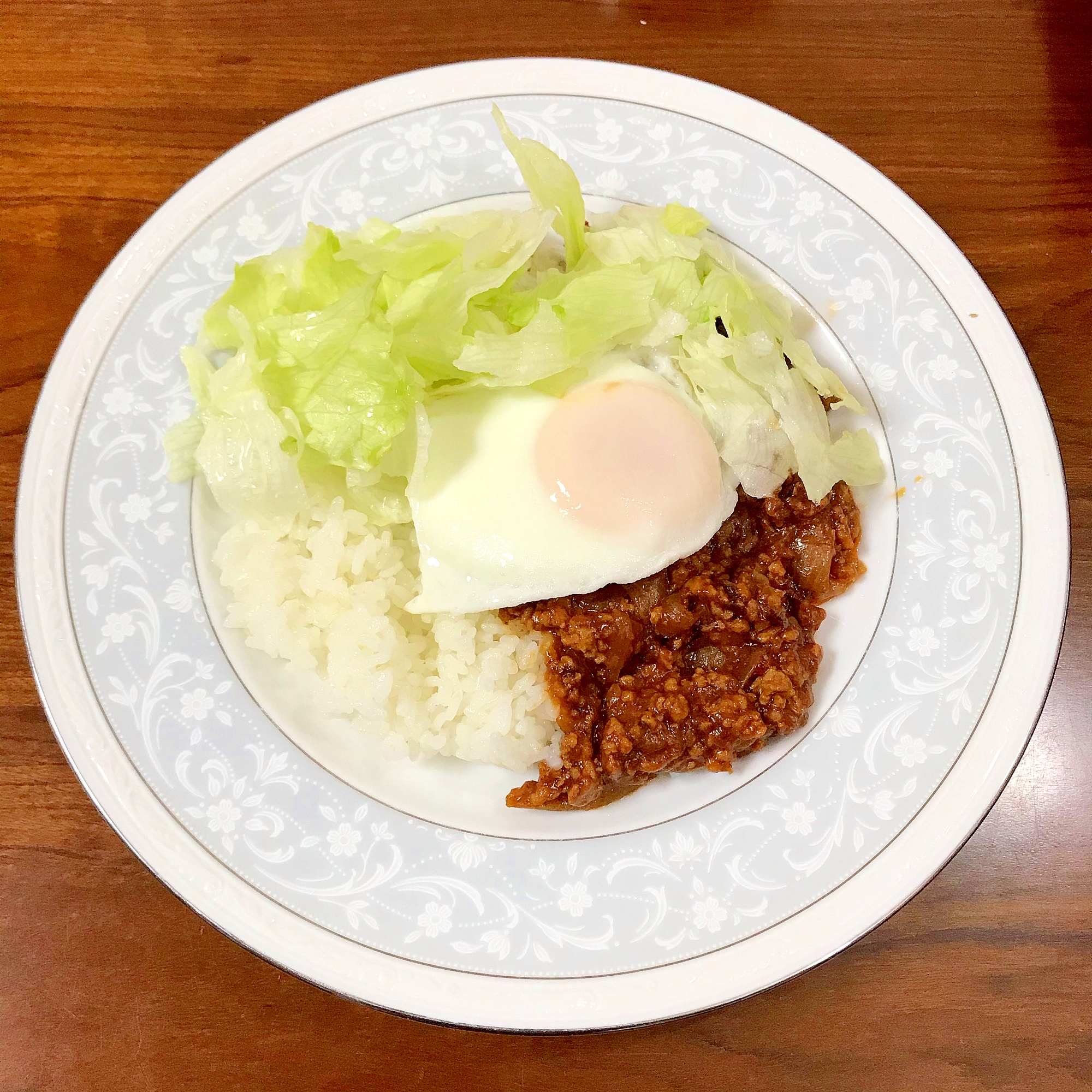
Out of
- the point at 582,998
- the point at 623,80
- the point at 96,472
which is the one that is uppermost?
the point at 623,80

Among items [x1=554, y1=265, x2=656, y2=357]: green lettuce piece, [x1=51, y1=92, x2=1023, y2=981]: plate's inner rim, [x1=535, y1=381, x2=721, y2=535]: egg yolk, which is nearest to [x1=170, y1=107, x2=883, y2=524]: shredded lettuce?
[x1=554, y1=265, x2=656, y2=357]: green lettuce piece

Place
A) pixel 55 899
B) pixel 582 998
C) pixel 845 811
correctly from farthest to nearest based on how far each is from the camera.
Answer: pixel 55 899 < pixel 845 811 < pixel 582 998

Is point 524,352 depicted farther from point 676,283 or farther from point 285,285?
point 285,285

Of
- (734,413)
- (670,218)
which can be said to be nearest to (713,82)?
(670,218)

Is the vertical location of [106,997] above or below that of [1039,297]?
below

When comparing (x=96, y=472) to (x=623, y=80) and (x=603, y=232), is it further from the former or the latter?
(x=623, y=80)

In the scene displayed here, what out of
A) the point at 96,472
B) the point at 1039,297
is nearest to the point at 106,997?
the point at 96,472
